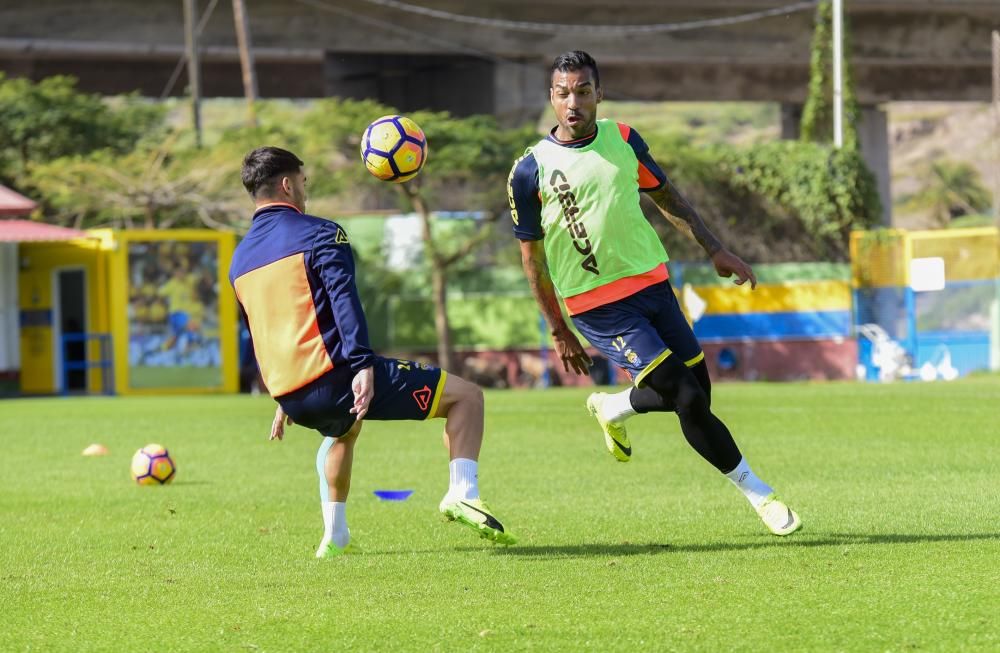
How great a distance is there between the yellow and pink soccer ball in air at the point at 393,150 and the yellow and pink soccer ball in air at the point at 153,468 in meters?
3.82

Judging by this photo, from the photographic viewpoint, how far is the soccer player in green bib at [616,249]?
7.53m

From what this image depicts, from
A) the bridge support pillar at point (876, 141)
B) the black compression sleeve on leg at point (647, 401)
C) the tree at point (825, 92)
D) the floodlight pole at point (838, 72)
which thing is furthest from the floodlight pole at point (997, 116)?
the black compression sleeve on leg at point (647, 401)

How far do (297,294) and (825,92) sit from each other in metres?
37.3

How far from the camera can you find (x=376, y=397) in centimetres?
707

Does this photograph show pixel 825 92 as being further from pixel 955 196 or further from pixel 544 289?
pixel 955 196

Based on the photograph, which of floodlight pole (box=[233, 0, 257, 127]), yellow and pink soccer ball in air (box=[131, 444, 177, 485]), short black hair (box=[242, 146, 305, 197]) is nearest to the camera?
short black hair (box=[242, 146, 305, 197])

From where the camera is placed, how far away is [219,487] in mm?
11328

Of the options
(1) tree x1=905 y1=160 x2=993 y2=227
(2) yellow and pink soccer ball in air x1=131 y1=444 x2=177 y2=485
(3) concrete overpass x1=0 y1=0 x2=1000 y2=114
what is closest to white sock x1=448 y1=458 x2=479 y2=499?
(2) yellow and pink soccer ball in air x1=131 y1=444 x2=177 y2=485

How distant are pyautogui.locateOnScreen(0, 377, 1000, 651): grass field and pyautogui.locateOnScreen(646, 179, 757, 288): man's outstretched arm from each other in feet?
4.09

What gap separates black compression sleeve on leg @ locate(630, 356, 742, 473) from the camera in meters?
7.51

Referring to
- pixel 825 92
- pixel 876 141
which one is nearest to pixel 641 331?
pixel 825 92

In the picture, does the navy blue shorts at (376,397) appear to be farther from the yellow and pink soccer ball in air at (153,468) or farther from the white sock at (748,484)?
the yellow and pink soccer ball in air at (153,468)

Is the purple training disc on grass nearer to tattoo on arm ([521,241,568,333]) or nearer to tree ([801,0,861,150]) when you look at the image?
tattoo on arm ([521,241,568,333])

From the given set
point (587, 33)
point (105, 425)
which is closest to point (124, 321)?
point (105, 425)
